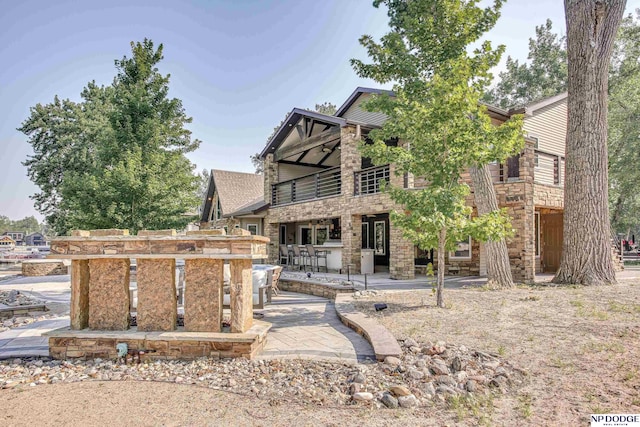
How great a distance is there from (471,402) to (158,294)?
3.93 meters

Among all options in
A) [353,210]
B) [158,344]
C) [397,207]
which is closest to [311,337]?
[158,344]

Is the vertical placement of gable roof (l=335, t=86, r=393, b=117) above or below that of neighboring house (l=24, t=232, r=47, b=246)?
above

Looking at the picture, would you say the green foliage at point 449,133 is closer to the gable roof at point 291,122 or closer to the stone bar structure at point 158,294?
the stone bar structure at point 158,294

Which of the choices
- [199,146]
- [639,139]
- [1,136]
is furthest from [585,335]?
[199,146]

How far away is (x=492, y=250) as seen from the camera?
952 cm

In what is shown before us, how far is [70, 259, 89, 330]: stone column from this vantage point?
4.83 metres

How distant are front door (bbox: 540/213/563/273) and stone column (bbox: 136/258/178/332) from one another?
1421 centimetres

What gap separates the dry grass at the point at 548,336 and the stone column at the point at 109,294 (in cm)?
388

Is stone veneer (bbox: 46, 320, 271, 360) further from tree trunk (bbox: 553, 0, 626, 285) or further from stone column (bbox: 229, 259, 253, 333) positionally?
tree trunk (bbox: 553, 0, 626, 285)

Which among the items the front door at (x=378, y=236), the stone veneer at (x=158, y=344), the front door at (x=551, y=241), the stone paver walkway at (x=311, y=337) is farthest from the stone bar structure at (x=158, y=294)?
the front door at (x=551, y=241)

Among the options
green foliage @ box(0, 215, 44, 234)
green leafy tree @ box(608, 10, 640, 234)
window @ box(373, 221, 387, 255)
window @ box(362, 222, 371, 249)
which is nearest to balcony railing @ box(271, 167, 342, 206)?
window @ box(362, 222, 371, 249)

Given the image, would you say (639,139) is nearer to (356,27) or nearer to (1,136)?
(356,27)

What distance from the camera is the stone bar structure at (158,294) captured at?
4.48 m

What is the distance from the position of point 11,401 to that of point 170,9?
1049 cm
